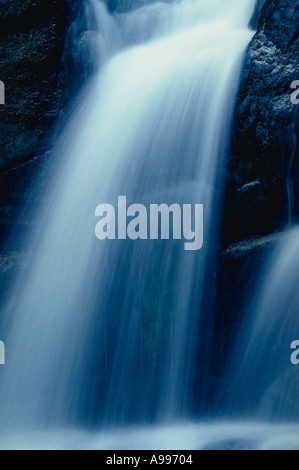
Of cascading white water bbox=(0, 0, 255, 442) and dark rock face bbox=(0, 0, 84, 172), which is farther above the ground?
Answer: dark rock face bbox=(0, 0, 84, 172)

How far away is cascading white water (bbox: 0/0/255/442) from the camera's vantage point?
301cm

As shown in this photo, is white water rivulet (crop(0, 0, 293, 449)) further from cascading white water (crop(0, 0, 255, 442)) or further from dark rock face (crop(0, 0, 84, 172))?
dark rock face (crop(0, 0, 84, 172))

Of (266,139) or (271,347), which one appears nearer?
(271,347)

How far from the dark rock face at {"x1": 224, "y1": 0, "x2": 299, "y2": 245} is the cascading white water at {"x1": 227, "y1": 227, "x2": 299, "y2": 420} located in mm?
270

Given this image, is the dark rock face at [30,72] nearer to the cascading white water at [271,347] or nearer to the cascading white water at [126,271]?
the cascading white water at [126,271]

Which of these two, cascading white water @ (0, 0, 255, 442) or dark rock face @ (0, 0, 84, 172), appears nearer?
cascading white water @ (0, 0, 255, 442)

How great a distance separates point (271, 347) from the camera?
280cm

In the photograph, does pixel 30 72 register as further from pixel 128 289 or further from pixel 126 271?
pixel 128 289

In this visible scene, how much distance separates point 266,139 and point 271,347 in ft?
4.20

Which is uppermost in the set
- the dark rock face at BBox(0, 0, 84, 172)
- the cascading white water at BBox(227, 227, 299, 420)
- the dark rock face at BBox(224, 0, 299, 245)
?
the dark rock face at BBox(0, 0, 84, 172)

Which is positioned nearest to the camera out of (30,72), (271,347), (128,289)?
(271,347)

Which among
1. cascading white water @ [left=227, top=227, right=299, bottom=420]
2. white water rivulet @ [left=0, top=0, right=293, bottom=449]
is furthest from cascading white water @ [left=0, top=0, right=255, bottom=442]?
cascading white water @ [left=227, top=227, right=299, bottom=420]

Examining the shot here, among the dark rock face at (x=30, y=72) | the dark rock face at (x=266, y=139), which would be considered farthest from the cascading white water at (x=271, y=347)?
the dark rock face at (x=30, y=72)

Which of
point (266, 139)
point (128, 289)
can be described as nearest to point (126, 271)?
point (128, 289)
